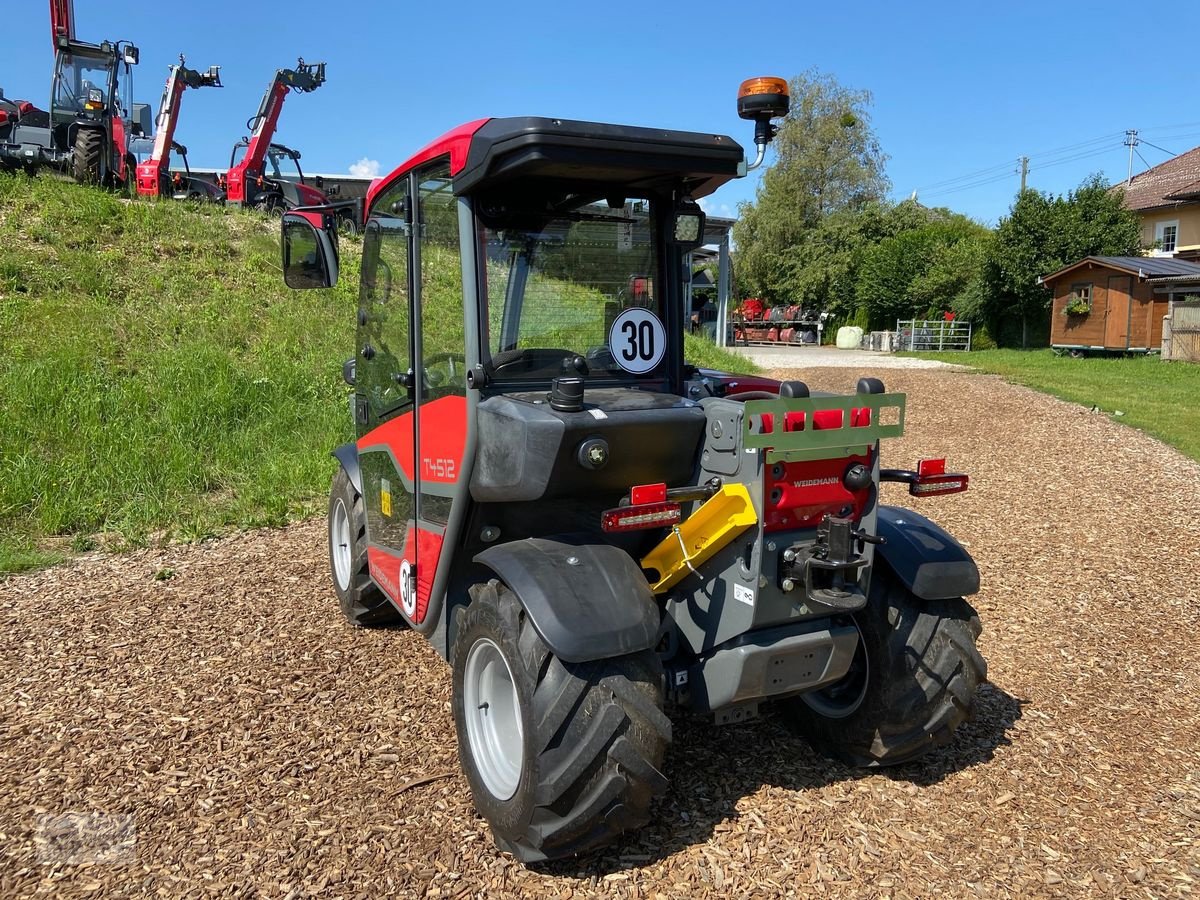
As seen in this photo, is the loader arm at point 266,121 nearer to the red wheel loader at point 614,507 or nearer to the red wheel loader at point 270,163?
the red wheel loader at point 270,163

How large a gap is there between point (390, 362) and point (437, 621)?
1204mm

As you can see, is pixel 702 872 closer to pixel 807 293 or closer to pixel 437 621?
pixel 437 621

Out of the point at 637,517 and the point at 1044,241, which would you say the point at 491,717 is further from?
the point at 1044,241

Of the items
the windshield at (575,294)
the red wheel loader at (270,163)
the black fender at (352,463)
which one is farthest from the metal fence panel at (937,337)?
the windshield at (575,294)

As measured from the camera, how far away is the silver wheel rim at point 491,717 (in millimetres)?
Answer: 3012

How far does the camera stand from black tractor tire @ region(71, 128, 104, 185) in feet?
48.9

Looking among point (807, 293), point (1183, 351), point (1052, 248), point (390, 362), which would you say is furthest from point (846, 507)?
point (807, 293)

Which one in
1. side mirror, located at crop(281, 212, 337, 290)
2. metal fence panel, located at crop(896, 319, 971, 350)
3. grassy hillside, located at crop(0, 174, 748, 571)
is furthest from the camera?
metal fence panel, located at crop(896, 319, 971, 350)

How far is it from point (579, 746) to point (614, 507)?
0.95m

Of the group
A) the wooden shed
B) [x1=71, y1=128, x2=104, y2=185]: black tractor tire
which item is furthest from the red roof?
the wooden shed

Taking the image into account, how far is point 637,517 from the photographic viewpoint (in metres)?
2.73

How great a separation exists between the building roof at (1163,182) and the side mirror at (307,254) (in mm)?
36165

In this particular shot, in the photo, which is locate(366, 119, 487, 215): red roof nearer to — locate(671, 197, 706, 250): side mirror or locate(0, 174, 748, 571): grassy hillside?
locate(671, 197, 706, 250): side mirror

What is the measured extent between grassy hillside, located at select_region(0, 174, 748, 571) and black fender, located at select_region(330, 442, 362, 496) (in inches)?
97.0
